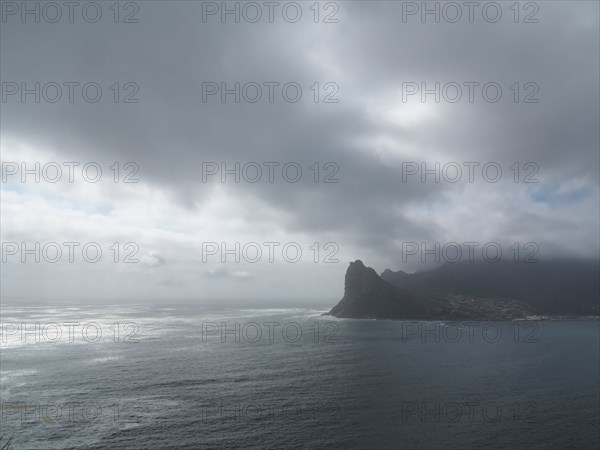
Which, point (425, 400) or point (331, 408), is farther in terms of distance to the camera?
point (425, 400)

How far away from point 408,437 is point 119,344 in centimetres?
12128

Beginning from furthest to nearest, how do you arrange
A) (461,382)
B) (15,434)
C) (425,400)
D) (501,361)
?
1. (501,361)
2. (461,382)
3. (425,400)
4. (15,434)

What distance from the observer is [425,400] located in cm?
7725

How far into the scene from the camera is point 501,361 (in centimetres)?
11762

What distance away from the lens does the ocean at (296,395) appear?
2318 inches

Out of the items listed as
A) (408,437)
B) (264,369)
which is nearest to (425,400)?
(408,437)

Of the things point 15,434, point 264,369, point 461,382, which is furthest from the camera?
point 264,369

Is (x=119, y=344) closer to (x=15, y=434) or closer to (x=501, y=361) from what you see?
(x=15, y=434)

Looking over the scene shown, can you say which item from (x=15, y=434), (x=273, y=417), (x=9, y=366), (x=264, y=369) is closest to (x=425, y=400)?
(x=273, y=417)

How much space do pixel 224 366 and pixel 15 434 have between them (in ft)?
176

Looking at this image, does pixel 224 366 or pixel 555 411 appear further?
pixel 224 366

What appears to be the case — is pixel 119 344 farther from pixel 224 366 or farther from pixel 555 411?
pixel 555 411

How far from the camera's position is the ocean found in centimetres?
5888

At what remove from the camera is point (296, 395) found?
3073 inches
